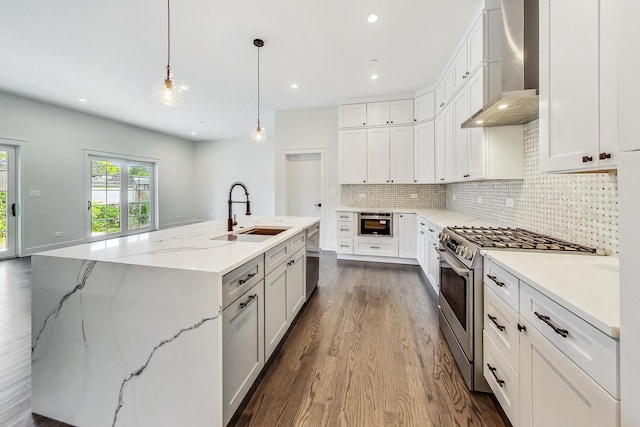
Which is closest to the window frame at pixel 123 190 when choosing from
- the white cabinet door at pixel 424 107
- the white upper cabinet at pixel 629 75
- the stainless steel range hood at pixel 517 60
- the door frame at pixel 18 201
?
the door frame at pixel 18 201

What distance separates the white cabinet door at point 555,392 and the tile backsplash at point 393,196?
370 centimetres

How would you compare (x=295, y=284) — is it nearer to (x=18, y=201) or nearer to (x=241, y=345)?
(x=241, y=345)

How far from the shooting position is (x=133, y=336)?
122 cm

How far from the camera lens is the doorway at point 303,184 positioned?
5.45 m

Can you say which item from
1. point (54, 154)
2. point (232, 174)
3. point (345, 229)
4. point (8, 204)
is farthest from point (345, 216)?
point (8, 204)

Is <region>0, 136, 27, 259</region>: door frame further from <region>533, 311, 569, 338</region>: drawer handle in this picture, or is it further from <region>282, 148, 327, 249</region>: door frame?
<region>533, 311, 569, 338</region>: drawer handle

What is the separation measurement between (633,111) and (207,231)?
7.70 feet

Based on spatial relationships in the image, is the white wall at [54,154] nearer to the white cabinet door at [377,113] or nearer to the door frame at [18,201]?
the door frame at [18,201]

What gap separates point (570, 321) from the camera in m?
0.86

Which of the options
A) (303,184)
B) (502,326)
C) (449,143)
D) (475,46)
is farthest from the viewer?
(303,184)

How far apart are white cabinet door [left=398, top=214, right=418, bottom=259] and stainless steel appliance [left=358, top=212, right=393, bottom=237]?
0.16 metres

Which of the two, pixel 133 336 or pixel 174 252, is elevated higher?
pixel 174 252

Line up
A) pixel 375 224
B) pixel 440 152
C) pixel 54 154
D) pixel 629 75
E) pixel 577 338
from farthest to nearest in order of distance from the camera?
pixel 54 154, pixel 375 224, pixel 440 152, pixel 577 338, pixel 629 75

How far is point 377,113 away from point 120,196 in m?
6.39
